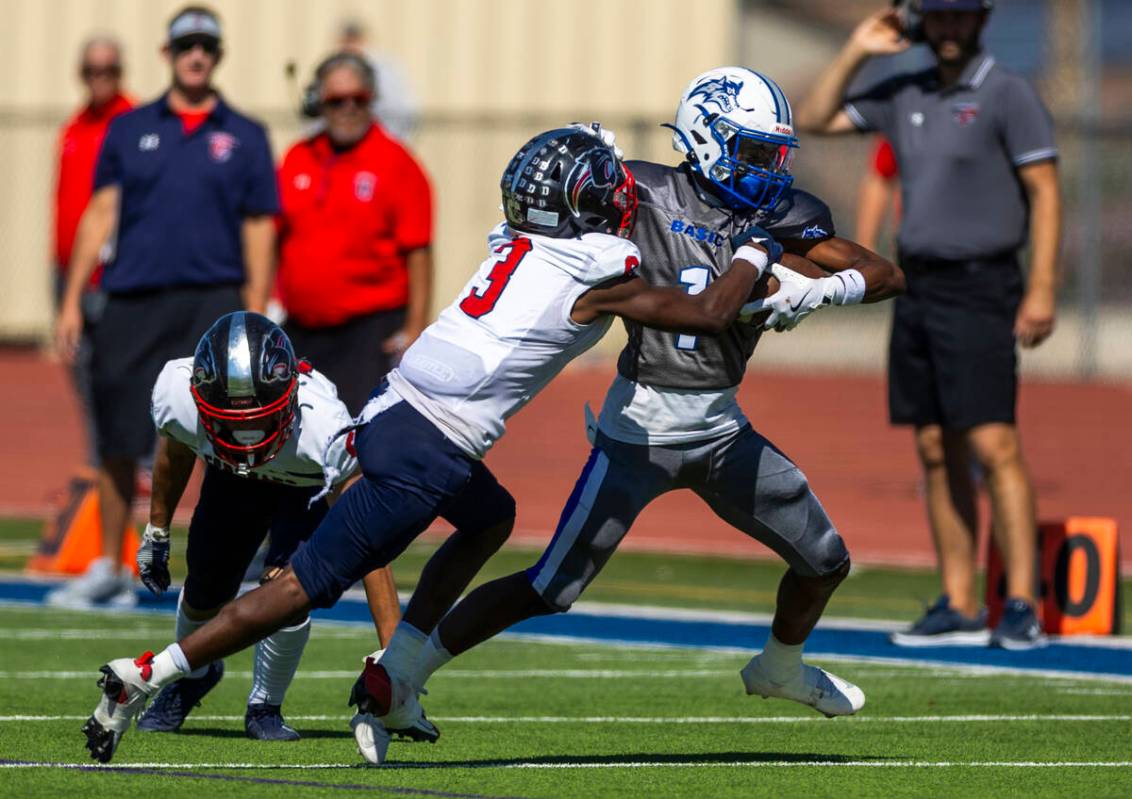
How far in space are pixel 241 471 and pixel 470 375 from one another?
0.83 m

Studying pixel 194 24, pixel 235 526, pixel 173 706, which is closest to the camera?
pixel 235 526

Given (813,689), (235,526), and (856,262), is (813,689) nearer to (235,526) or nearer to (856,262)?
(856,262)

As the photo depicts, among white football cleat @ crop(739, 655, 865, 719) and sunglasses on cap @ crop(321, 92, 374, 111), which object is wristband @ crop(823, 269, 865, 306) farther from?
sunglasses on cap @ crop(321, 92, 374, 111)

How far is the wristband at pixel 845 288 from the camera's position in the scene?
6332 mm

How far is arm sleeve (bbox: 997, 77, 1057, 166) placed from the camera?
30.9 ft

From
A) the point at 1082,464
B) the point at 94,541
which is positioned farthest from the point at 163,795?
the point at 1082,464

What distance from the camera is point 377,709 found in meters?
6.04

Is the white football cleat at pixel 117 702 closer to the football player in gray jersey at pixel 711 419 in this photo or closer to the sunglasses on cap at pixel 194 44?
the football player in gray jersey at pixel 711 419

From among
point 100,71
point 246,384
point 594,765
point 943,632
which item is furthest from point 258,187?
point 594,765

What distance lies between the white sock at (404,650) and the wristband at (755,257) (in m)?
1.36

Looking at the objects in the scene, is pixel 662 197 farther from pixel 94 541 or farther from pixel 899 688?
pixel 94 541

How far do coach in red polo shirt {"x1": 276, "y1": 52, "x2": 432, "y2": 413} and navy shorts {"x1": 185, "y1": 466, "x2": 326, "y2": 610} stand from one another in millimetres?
3481

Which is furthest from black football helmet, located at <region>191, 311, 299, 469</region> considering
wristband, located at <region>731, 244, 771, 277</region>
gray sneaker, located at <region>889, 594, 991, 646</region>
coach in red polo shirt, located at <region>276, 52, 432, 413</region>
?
coach in red polo shirt, located at <region>276, 52, 432, 413</region>

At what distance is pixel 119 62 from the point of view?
468 inches
